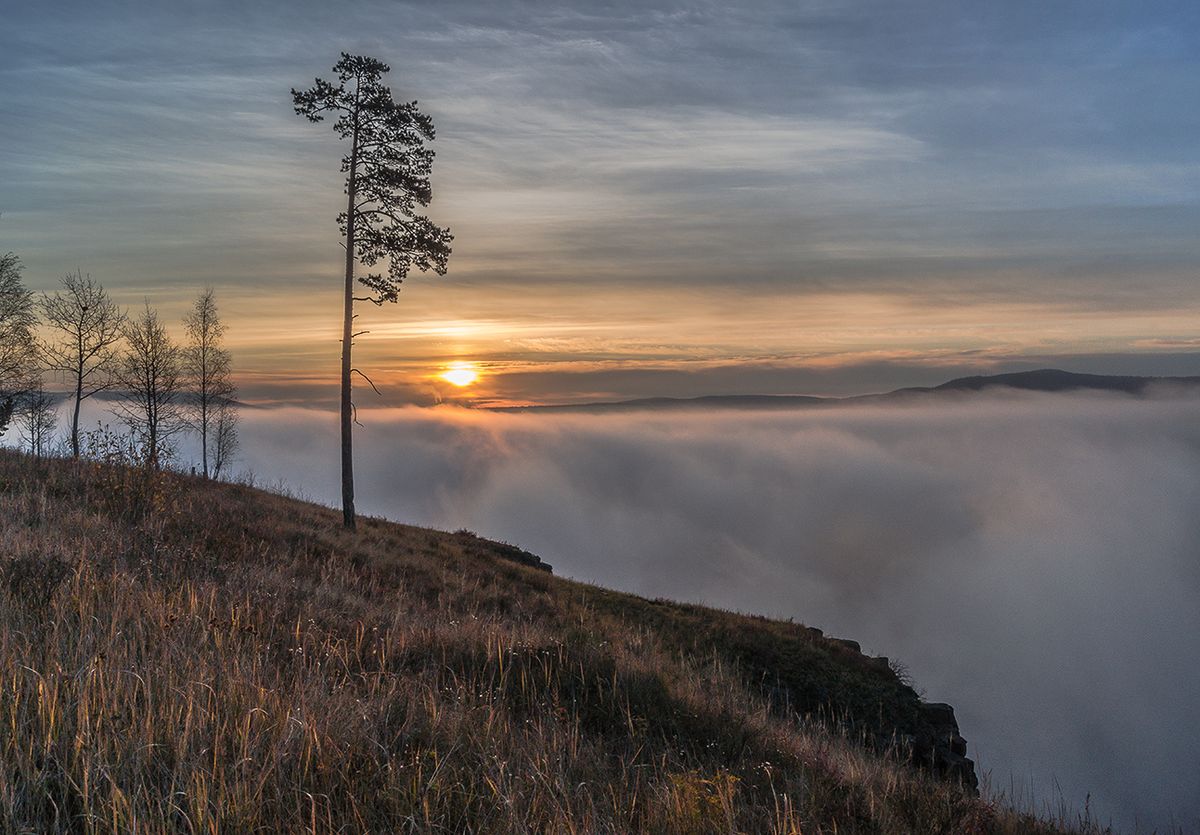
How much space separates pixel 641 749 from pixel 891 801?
158 cm

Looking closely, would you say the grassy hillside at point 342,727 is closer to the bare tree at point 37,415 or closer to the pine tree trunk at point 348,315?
the pine tree trunk at point 348,315

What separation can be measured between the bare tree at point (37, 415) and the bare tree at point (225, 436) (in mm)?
9611

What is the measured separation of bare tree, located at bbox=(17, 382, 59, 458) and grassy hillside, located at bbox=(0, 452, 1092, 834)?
37425 mm

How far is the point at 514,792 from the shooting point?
123 inches

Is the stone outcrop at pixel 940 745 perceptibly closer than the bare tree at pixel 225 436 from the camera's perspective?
Yes

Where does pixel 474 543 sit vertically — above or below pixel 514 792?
below

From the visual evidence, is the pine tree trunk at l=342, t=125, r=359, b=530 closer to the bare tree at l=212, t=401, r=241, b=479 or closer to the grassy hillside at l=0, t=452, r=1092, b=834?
the grassy hillside at l=0, t=452, r=1092, b=834

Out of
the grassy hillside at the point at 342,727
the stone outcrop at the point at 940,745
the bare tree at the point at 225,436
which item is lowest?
the stone outcrop at the point at 940,745

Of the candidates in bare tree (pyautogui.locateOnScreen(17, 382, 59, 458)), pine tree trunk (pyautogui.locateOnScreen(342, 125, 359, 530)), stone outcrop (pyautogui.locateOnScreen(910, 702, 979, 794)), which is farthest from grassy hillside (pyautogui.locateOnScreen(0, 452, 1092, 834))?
bare tree (pyautogui.locateOnScreen(17, 382, 59, 458))

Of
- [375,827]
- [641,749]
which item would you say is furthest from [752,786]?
[375,827]

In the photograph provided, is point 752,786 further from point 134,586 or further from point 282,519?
point 282,519

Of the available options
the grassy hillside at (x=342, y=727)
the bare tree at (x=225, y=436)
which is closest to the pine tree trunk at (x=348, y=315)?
the grassy hillside at (x=342, y=727)

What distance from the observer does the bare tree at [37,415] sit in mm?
38091

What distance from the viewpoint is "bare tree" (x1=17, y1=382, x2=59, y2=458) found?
3809cm
